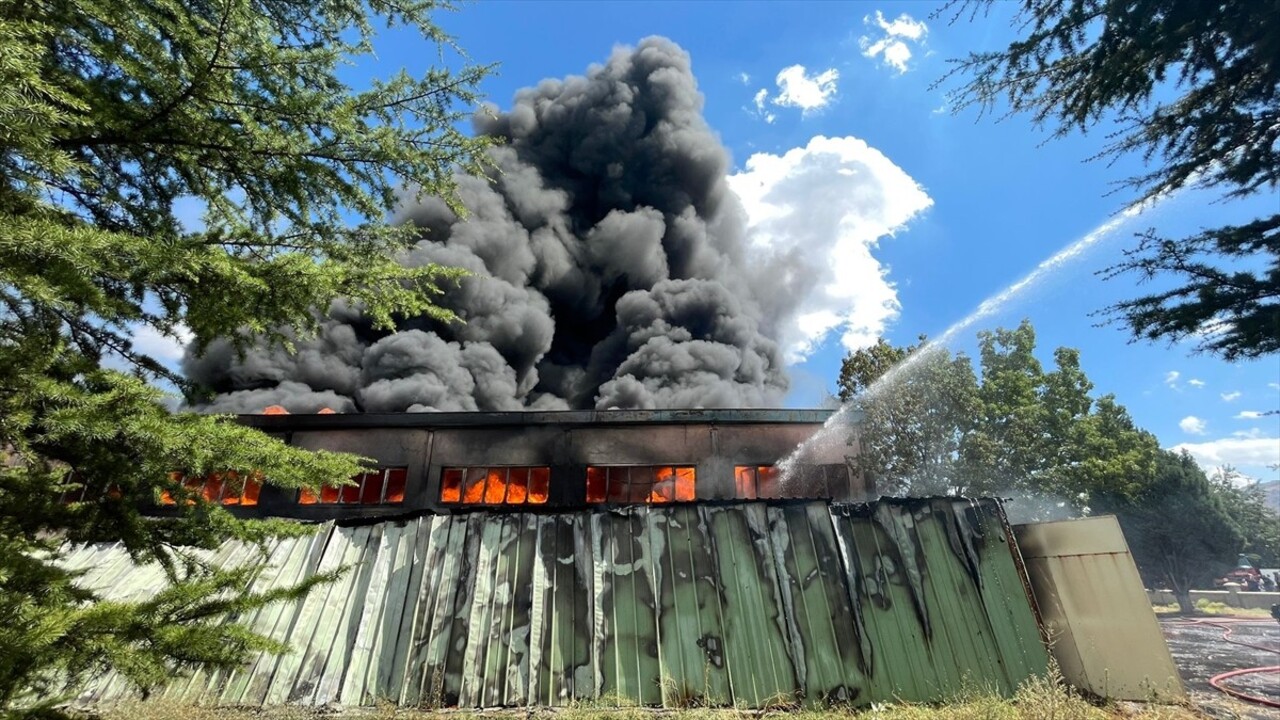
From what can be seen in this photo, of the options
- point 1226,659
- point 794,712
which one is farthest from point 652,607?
point 1226,659

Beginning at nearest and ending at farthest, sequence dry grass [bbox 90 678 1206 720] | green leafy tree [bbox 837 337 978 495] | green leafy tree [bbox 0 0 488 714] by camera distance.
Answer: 1. green leafy tree [bbox 0 0 488 714]
2. dry grass [bbox 90 678 1206 720]
3. green leafy tree [bbox 837 337 978 495]

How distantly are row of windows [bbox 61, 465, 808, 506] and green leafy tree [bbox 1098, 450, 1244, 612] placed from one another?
2302cm

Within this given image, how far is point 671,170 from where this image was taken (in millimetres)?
47312

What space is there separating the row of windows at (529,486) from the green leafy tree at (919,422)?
178 inches

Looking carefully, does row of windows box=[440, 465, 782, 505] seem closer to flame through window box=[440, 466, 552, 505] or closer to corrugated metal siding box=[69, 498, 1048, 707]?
flame through window box=[440, 466, 552, 505]

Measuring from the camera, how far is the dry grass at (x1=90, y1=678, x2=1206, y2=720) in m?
4.71

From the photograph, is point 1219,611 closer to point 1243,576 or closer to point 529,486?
point 1243,576

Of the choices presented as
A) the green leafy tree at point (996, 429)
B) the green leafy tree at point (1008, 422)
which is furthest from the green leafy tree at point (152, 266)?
the green leafy tree at point (1008, 422)

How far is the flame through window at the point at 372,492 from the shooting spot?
12.1 m

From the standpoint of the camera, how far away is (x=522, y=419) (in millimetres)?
12695

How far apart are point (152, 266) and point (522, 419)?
33.0ft

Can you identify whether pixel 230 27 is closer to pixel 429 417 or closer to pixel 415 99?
pixel 415 99

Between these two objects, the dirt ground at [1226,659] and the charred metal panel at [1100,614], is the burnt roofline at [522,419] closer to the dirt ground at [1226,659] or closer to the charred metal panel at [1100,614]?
the charred metal panel at [1100,614]

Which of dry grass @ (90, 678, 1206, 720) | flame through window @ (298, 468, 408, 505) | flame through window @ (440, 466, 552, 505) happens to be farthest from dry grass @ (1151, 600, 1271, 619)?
flame through window @ (298, 468, 408, 505)
